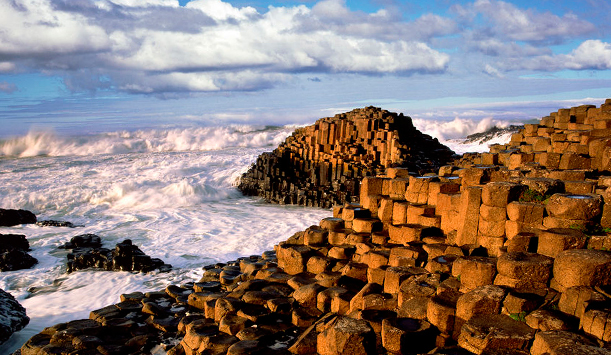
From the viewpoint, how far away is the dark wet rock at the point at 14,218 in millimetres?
18023

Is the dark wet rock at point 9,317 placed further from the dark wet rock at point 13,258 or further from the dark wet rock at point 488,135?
the dark wet rock at point 488,135

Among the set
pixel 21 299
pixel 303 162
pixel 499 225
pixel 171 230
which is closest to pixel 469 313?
pixel 499 225

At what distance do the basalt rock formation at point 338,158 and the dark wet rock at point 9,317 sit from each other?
14905 millimetres

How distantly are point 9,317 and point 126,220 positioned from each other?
1080 centimetres

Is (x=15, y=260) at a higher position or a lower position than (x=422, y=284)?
lower

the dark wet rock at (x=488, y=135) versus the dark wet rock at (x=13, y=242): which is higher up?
the dark wet rock at (x=488, y=135)

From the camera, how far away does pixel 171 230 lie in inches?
670

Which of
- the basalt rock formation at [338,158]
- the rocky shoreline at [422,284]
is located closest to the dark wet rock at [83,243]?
the rocky shoreline at [422,284]

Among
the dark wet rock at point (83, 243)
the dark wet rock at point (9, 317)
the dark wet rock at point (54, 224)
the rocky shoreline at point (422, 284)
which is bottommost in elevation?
the dark wet rock at point (54, 224)

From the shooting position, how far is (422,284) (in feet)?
20.9

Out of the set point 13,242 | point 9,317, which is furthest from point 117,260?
point 13,242

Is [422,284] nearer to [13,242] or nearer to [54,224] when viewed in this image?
[13,242]

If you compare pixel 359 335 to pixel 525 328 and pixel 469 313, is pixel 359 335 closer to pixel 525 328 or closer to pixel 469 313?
pixel 469 313

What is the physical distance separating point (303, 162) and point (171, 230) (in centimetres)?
1077
